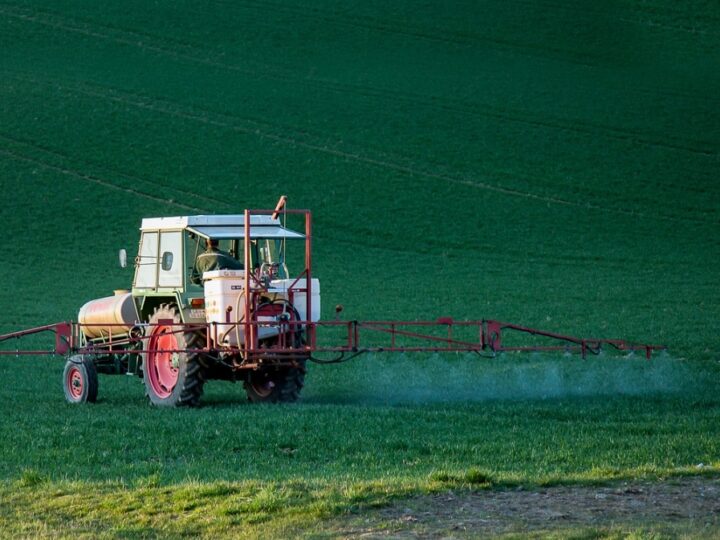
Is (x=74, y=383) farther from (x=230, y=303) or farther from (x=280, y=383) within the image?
(x=230, y=303)

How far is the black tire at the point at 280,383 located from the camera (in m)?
19.2

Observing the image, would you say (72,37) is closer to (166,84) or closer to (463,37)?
(166,84)

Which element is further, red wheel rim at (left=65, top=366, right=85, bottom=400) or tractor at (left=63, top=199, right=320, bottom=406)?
red wheel rim at (left=65, top=366, right=85, bottom=400)

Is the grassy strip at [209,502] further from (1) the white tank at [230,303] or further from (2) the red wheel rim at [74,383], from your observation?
(2) the red wheel rim at [74,383]

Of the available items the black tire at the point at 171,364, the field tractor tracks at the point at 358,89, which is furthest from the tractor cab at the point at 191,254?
the field tractor tracks at the point at 358,89

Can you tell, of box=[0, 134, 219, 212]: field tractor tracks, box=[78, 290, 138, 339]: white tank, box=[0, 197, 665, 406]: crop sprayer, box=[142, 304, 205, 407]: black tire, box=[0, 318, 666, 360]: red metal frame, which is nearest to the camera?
box=[0, 318, 666, 360]: red metal frame

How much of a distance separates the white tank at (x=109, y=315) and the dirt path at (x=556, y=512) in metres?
9.91

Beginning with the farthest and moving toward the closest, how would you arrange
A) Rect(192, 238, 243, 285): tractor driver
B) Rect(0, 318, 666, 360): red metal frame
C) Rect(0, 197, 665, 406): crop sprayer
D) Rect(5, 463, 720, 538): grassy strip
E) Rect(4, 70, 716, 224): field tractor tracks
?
Rect(4, 70, 716, 224): field tractor tracks
Rect(192, 238, 243, 285): tractor driver
Rect(0, 197, 665, 406): crop sprayer
Rect(0, 318, 666, 360): red metal frame
Rect(5, 463, 720, 538): grassy strip

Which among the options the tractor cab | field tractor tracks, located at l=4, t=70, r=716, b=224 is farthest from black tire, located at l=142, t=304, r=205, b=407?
field tractor tracks, located at l=4, t=70, r=716, b=224

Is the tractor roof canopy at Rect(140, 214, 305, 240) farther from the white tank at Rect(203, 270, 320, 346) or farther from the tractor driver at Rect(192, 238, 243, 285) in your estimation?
the white tank at Rect(203, 270, 320, 346)

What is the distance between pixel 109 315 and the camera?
20.3 m

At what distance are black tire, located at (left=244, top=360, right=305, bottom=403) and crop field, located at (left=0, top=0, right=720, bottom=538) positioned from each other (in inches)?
38.6

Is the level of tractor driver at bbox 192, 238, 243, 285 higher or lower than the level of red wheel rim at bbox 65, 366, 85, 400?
higher

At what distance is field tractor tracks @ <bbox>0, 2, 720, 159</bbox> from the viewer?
56.2 m
